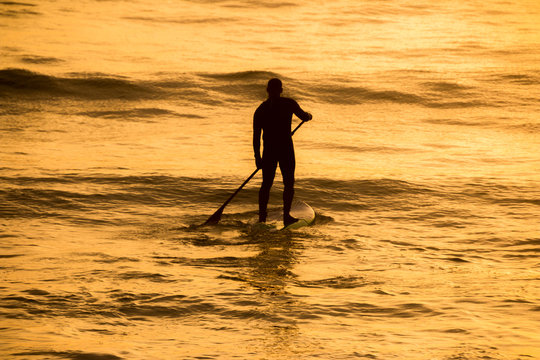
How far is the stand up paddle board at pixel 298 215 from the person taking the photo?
10.6 meters

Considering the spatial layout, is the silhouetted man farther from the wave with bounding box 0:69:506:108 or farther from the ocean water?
the wave with bounding box 0:69:506:108

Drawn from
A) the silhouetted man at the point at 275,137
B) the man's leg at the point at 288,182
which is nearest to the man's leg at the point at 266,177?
the silhouetted man at the point at 275,137

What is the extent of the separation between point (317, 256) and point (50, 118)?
35.7 ft

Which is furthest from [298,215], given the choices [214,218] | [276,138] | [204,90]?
[204,90]

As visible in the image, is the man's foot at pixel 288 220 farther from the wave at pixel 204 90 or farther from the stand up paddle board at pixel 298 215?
the wave at pixel 204 90

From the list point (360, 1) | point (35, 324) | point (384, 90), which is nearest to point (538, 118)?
point (384, 90)

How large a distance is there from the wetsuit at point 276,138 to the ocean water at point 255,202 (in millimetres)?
571

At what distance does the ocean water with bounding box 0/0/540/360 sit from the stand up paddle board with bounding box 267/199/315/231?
15 centimetres

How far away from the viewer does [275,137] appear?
33.8 feet

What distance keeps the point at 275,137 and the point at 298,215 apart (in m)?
1.15

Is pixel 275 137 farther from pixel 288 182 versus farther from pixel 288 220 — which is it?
pixel 288 220

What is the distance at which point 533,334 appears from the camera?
276 inches

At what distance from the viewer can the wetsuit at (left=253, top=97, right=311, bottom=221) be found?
10.2 m

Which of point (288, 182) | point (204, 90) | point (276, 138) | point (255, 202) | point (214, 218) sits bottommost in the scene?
point (255, 202)
